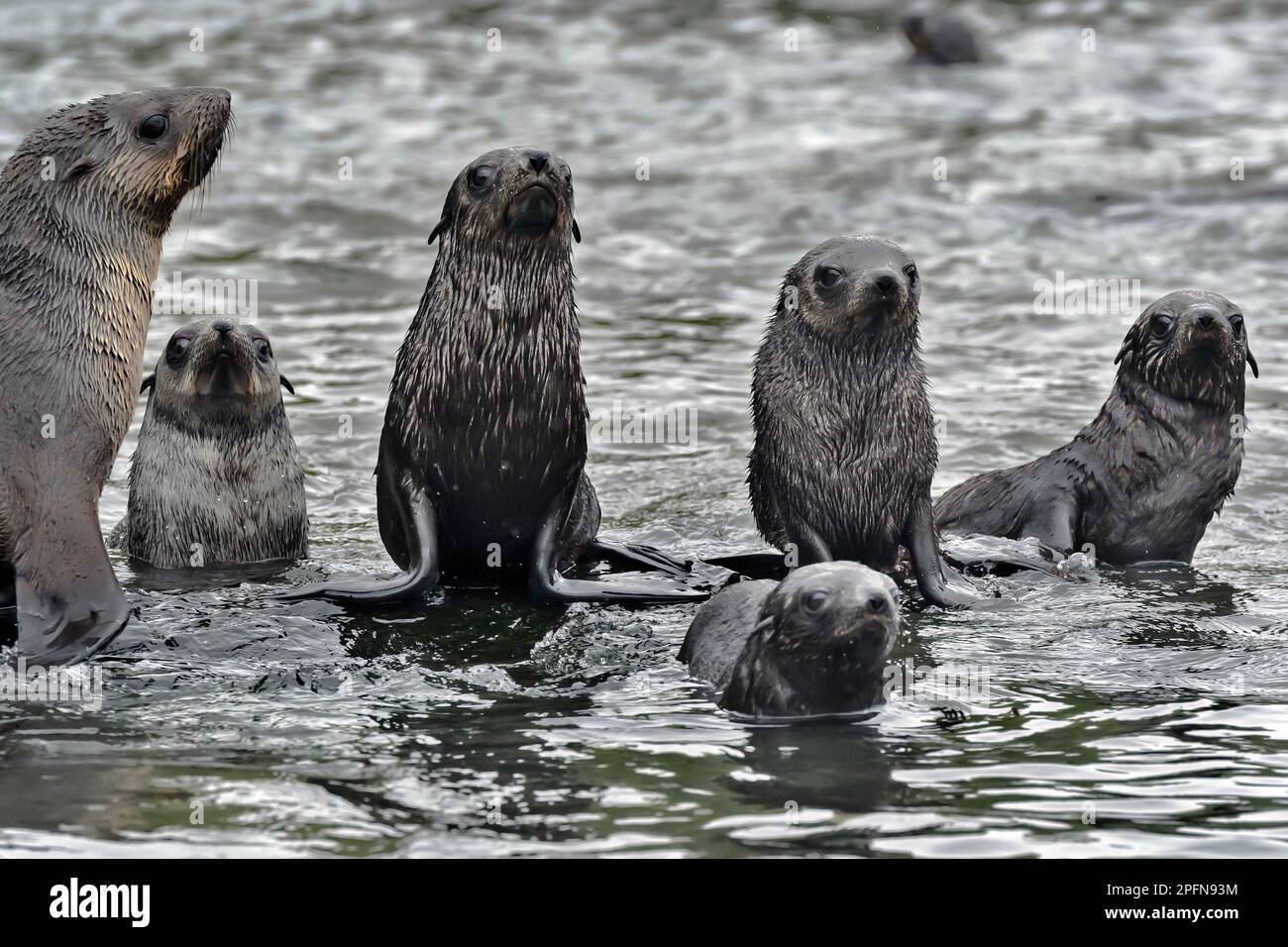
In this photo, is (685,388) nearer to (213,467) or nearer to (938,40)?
(213,467)

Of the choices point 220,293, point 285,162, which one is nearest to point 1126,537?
point 220,293

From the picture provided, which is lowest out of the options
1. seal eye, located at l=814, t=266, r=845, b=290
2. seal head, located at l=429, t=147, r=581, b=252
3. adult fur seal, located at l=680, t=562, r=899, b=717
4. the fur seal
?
adult fur seal, located at l=680, t=562, r=899, b=717

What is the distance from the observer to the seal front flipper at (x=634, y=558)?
8250 mm

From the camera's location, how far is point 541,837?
532cm

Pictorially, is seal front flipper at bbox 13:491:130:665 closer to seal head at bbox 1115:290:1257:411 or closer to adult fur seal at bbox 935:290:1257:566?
adult fur seal at bbox 935:290:1257:566

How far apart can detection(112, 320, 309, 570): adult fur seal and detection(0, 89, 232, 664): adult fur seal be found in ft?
2.25

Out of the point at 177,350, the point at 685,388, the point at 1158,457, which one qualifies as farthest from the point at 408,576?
the point at 685,388

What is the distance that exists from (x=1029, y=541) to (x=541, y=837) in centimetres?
380

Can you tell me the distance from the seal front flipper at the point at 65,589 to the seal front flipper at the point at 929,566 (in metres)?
3.01

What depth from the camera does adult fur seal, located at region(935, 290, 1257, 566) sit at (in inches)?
340

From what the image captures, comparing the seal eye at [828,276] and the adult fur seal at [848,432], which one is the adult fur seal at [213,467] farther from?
the seal eye at [828,276]

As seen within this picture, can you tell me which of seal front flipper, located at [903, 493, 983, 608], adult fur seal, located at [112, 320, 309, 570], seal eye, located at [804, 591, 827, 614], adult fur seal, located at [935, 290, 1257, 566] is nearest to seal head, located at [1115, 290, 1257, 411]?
adult fur seal, located at [935, 290, 1257, 566]
